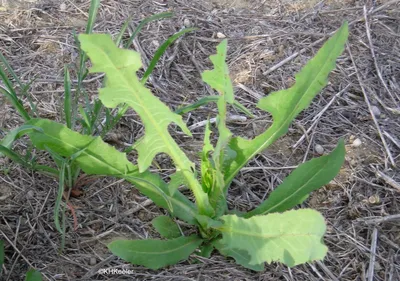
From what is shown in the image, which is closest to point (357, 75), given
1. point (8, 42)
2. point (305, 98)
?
point (305, 98)

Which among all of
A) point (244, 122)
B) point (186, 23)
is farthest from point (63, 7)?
point (244, 122)

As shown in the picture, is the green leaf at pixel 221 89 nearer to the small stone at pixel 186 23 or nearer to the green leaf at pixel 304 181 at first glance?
the green leaf at pixel 304 181

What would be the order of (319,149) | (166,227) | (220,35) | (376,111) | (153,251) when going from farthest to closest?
(220,35), (376,111), (319,149), (166,227), (153,251)

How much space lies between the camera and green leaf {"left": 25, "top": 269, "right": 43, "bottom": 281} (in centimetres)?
130

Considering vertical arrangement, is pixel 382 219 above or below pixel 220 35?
below

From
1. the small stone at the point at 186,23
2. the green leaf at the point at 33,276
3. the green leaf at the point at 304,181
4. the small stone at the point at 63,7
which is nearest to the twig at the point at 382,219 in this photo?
the green leaf at the point at 304,181

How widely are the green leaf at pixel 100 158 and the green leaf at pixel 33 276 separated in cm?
29

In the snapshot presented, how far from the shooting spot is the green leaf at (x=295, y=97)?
4.36 feet

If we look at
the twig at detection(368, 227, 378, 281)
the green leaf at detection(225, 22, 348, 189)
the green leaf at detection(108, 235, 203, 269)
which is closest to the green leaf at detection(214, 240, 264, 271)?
the green leaf at detection(108, 235, 203, 269)

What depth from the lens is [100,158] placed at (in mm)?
1398

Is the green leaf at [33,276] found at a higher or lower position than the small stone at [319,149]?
lower

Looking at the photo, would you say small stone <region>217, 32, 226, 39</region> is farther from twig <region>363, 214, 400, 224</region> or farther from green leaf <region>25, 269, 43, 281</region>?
green leaf <region>25, 269, 43, 281</region>

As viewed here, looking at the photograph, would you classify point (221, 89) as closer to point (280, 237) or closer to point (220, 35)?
point (280, 237)

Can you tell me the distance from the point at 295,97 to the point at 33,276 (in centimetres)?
81
